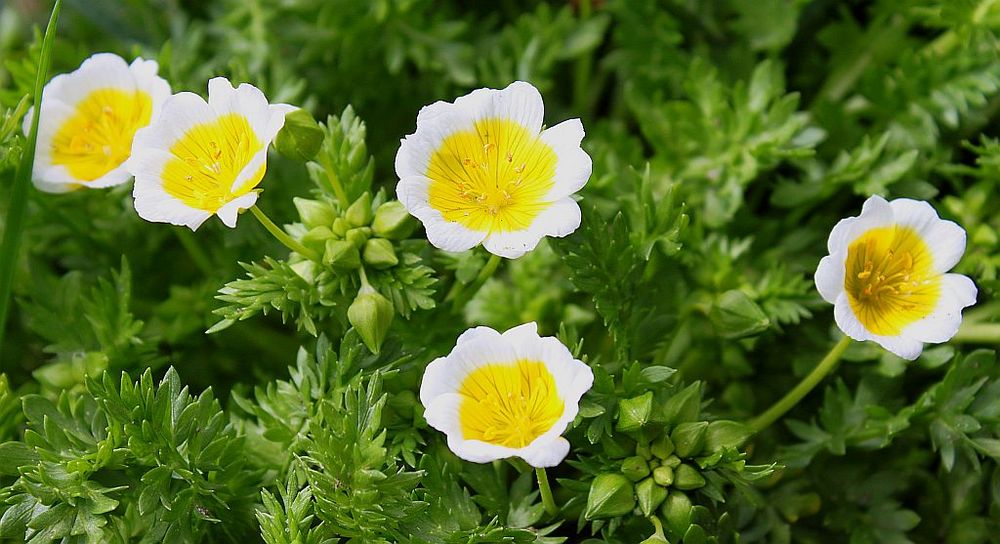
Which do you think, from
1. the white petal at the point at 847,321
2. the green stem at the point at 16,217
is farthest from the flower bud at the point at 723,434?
the green stem at the point at 16,217

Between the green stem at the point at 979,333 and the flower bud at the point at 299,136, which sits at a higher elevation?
the flower bud at the point at 299,136

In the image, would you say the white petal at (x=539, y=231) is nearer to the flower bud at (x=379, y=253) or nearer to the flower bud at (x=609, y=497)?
the flower bud at (x=379, y=253)

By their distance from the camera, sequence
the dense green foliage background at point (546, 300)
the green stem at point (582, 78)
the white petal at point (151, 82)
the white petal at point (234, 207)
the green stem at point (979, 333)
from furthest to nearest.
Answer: the green stem at point (582, 78)
the green stem at point (979, 333)
the white petal at point (151, 82)
the dense green foliage background at point (546, 300)
the white petal at point (234, 207)

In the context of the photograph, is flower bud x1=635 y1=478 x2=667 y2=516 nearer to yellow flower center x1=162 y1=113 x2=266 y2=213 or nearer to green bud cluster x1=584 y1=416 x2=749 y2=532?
green bud cluster x1=584 y1=416 x2=749 y2=532

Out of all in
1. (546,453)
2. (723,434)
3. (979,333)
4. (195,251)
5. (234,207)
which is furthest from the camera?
(195,251)

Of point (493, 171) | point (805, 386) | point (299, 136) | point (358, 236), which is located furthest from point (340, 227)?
point (805, 386)

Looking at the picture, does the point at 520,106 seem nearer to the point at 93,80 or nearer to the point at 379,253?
the point at 379,253

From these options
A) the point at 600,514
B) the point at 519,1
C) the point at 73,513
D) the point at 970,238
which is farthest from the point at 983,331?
the point at 73,513

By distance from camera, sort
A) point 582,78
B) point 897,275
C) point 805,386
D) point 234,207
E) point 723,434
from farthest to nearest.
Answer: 1. point 582,78
2. point 805,386
3. point 897,275
4. point 723,434
5. point 234,207
